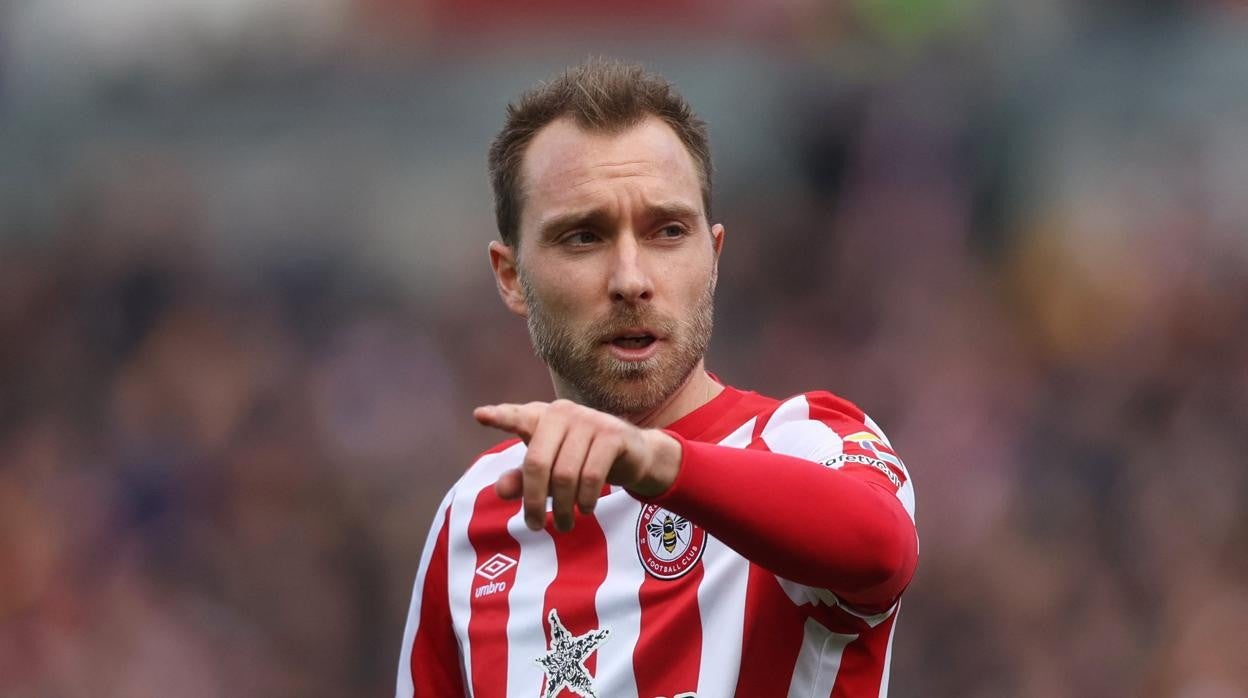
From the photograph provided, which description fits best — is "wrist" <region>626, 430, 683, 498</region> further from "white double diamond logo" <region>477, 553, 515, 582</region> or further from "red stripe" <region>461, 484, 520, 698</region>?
"white double diamond logo" <region>477, 553, 515, 582</region>

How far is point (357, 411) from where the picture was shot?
6797 mm

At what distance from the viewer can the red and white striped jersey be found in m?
1.82

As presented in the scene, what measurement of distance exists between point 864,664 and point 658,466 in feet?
2.33

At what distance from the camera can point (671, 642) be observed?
233cm

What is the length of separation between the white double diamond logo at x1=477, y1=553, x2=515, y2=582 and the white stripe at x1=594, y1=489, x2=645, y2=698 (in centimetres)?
24

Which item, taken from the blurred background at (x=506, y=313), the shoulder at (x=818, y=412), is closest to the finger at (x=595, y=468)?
the shoulder at (x=818, y=412)

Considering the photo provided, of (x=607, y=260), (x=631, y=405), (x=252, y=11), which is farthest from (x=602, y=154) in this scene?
(x=252, y=11)

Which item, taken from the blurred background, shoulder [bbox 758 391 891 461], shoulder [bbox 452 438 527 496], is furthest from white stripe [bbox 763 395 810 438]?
the blurred background

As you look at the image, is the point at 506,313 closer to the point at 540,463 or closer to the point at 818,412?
the point at 818,412

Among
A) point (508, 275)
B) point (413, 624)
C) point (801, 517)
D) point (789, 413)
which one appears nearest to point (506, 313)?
point (508, 275)

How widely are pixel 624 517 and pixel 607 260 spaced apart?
459 mm

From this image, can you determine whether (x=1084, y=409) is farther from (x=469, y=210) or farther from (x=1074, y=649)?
(x=469, y=210)

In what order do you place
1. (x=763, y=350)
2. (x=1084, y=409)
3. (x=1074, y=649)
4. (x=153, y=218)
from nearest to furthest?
(x=1074, y=649) < (x=1084, y=409) < (x=763, y=350) < (x=153, y=218)

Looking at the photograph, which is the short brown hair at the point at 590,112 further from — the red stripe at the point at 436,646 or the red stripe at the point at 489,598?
the red stripe at the point at 436,646
